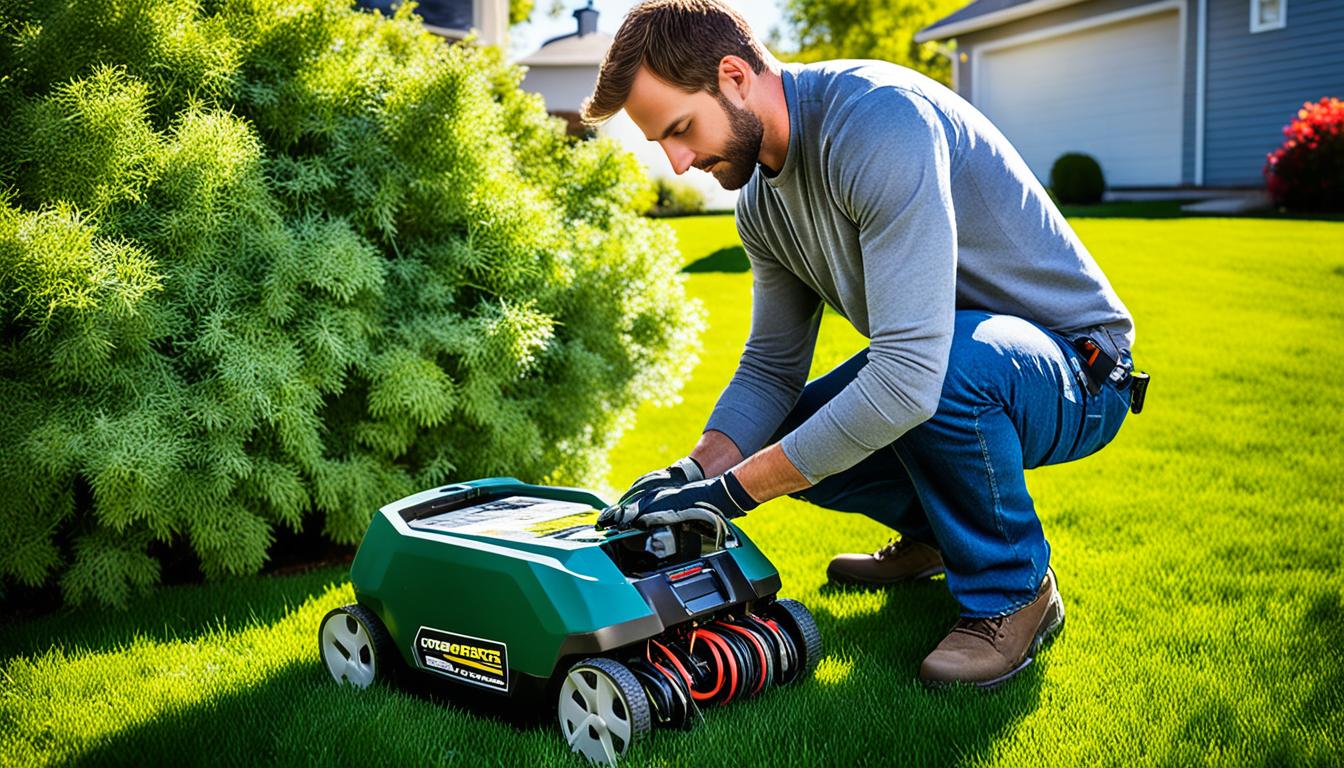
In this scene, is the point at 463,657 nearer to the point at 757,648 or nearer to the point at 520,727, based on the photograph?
the point at 520,727

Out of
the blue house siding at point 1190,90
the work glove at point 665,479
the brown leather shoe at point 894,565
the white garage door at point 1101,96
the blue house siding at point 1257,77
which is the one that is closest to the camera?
the work glove at point 665,479

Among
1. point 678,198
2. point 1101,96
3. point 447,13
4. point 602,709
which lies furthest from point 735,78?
point 678,198

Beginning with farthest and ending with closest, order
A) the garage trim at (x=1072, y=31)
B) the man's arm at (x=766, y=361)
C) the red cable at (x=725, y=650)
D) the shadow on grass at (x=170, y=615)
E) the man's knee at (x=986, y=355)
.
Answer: the garage trim at (x=1072, y=31), the shadow on grass at (x=170, y=615), the man's arm at (x=766, y=361), the man's knee at (x=986, y=355), the red cable at (x=725, y=650)

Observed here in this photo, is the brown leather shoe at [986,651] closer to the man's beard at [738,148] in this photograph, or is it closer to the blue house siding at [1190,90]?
the man's beard at [738,148]

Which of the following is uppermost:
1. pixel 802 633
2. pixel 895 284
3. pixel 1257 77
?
pixel 895 284

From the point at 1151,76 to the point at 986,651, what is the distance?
1569cm

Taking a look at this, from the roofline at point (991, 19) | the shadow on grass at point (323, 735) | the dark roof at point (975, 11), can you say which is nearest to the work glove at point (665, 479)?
the shadow on grass at point (323, 735)

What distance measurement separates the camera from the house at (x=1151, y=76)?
47.2 ft

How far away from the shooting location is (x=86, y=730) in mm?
2447

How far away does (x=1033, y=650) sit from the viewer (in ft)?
8.83

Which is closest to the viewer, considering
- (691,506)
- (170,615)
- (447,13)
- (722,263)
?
(691,506)

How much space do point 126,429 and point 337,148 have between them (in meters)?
1.16

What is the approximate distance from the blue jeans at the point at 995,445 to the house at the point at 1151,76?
1360 centimetres

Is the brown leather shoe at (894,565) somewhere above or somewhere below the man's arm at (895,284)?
below
